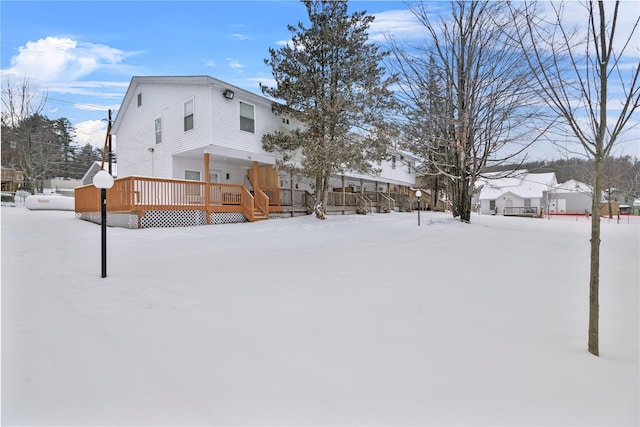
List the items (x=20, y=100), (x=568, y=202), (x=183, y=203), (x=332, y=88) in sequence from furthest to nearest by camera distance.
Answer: (x=568, y=202), (x=20, y=100), (x=332, y=88), (x=183, y=203)

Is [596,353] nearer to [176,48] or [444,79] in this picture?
[176,48]

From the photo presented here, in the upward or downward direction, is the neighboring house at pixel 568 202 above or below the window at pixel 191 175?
below

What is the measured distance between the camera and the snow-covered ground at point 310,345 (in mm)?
1921

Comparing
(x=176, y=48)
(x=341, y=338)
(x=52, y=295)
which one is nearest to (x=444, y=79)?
(x=176, y=48)

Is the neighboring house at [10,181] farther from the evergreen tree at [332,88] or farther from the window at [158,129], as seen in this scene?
the evergreen tree at [332,88]


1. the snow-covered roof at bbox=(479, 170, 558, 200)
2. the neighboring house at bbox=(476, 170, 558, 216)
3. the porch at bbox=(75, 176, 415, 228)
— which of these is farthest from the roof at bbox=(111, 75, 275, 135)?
the snow-covered roof at bbox=(479, 170, 558, 200)

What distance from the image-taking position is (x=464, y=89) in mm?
13094

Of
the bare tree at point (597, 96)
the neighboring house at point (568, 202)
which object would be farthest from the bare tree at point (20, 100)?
the neighboring house at point (568, 202)

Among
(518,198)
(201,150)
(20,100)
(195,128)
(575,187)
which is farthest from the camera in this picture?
(518,198)

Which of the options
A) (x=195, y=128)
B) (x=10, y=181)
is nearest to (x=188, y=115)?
(x=195, y=128)

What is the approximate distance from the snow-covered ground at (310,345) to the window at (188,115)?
9.59 m

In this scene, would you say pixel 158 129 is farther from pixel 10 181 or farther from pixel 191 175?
pixel 10 181

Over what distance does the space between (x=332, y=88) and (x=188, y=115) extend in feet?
20.7

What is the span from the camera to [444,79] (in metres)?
13.3
